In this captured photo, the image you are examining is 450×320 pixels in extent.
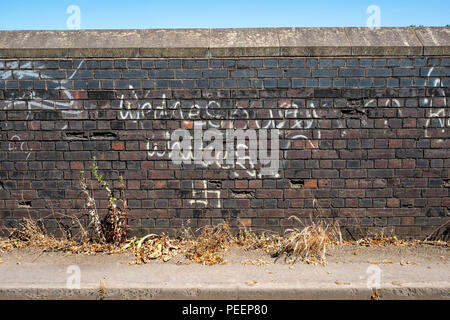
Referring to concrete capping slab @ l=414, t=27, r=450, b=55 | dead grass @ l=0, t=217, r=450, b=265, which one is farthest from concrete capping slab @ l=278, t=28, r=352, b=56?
dead grass @ l=0, t=217, r=450, b=265

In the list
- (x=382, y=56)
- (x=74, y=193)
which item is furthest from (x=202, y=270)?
(x=382, y=56)

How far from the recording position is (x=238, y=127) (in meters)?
4.44

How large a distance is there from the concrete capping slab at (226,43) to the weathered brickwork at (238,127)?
0.10 metres

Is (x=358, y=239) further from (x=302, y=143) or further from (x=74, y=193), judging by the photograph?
(x=74, y=193)

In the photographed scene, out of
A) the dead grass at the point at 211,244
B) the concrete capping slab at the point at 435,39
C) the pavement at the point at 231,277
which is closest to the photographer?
the pavement at the point at 231,277

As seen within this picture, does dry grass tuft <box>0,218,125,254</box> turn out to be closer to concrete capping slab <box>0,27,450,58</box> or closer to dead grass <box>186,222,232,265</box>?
dead grass <box>186,222,232,265</box>

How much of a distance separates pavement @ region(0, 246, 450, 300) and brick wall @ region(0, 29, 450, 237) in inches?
23.9

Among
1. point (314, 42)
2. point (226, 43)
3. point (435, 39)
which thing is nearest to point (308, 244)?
point (314, 42)

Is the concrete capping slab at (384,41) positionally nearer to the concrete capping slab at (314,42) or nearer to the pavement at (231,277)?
the concrete capping slab at (314,42)

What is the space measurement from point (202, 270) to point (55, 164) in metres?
2.25

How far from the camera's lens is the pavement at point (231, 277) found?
132 inches

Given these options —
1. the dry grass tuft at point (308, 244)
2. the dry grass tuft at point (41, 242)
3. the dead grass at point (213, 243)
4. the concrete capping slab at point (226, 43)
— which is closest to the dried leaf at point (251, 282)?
the dead grass at point (213, 243)

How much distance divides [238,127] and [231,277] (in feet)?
5.75
